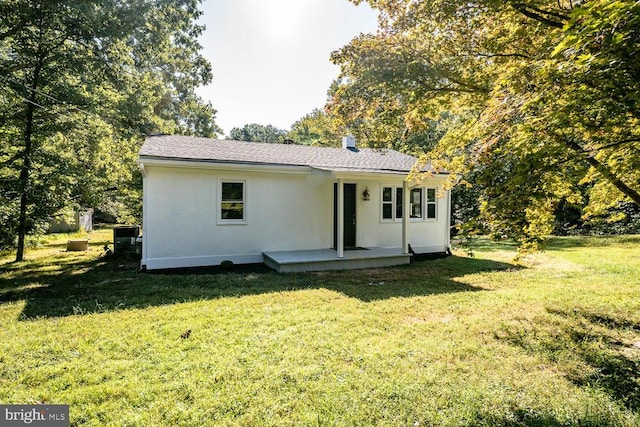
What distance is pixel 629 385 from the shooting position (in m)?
3.34

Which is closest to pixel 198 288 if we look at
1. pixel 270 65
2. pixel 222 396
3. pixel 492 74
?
pixel 222 396

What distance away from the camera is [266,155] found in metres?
10.6

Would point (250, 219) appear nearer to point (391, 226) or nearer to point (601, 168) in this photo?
point (391, 226)

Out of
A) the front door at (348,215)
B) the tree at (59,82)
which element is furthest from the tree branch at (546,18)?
the tree at (59,82)

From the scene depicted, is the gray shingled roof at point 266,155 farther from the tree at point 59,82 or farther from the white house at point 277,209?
the tree at point 59,82

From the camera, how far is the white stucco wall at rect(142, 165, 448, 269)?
871 cm

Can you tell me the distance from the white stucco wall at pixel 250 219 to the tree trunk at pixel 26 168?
504 cm

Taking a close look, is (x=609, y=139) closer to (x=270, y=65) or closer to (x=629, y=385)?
(x=629, y=385)

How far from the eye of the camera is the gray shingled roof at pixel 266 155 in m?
9.09

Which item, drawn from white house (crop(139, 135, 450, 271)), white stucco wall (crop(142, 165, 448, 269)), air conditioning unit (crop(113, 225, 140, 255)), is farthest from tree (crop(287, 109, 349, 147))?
air conditioning unit (crop(113, 225, 140, 255))

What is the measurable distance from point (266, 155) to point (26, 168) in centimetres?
747

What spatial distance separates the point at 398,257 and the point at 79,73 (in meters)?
12.0

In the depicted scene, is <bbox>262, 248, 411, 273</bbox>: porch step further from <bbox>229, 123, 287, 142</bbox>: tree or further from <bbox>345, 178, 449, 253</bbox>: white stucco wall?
<bbox>229, 123, 287, 142</bbox>: tree

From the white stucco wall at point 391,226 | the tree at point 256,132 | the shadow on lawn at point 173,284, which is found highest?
the tree at point 256,132
